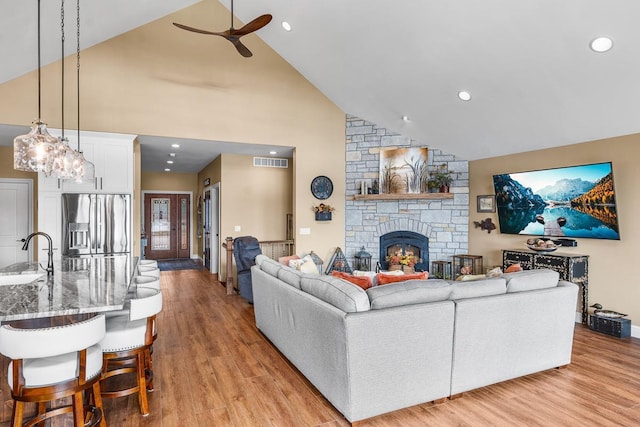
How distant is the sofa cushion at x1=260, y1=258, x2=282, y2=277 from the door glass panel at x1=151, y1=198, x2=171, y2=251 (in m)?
7.69

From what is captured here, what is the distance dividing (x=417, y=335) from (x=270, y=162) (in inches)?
223

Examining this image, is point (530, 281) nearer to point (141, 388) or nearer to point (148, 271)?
point (141, 388)

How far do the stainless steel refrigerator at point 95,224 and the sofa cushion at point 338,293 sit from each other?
347 cm

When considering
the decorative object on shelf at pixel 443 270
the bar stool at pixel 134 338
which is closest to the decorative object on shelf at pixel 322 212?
the decorative object on shelf at pixel 443 270

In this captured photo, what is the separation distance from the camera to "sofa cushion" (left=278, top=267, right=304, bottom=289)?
3215 millimetres

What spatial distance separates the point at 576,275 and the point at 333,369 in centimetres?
383

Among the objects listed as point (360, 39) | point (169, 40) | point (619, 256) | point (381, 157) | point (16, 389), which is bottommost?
point (16, 389)

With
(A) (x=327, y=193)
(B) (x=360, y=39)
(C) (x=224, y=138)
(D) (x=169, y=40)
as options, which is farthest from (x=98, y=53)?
(A) (x=327, y=193)

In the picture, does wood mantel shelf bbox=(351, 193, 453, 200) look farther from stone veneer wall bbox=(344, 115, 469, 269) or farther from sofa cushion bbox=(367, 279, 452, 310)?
sofa cushion bbox=(367, 279, 452, 310)

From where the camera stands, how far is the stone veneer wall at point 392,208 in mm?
6500

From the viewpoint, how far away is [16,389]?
1882 millimetres

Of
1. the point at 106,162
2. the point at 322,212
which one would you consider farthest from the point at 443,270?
the point at 106,162

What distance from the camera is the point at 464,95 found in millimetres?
4828

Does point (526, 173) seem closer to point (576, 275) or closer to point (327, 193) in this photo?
point (576, 275)
